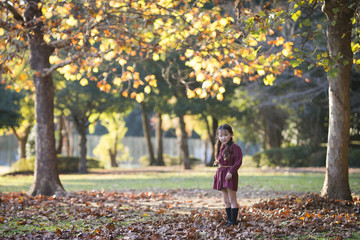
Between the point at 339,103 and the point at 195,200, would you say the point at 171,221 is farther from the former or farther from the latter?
the point at 339,103

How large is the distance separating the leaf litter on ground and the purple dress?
61 cm

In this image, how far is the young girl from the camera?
631 centimetres

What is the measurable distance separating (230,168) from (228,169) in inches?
2.6

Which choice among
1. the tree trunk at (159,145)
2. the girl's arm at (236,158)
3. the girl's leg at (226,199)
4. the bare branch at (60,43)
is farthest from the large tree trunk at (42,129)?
the tree trunk at (159,145)

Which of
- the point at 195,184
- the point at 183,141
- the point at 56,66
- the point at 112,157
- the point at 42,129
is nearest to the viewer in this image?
the point at 56,66

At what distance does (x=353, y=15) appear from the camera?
8.04 metres

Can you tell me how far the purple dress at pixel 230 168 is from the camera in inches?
248

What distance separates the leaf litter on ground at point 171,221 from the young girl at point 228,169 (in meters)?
0.27

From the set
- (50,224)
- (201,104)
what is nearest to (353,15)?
(50,224)

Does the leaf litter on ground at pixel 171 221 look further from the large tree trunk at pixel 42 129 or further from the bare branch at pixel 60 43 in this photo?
the bare branch at pixel 60 43

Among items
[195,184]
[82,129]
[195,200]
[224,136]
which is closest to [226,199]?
[224,136]

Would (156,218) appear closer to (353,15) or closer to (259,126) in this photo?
(353,15)

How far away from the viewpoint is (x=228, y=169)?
6398 mm

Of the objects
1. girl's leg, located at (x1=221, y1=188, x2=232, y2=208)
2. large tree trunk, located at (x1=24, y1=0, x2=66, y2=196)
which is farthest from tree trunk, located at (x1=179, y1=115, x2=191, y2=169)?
girl's leg, located at (x1=221, y1=188, x2=232, y2=208)
